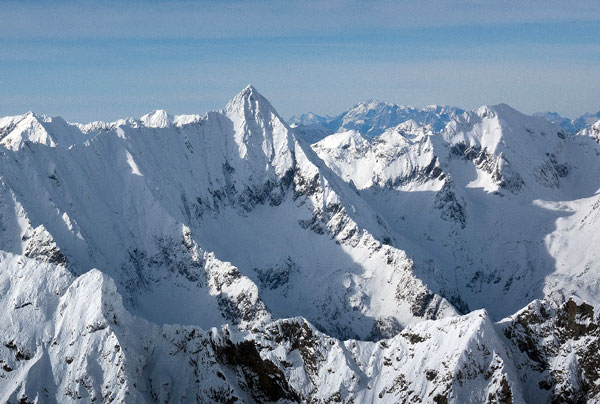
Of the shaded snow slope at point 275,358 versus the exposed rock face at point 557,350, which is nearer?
the exposed rock face at point 557,350

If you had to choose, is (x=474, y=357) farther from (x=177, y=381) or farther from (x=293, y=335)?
(x=177, y=381)

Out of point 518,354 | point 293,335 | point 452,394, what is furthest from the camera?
point 293,335

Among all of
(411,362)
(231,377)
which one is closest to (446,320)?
(411,362)

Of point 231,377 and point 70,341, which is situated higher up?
point 70,341

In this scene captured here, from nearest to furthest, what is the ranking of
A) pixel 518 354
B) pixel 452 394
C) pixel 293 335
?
1. pixel 452 394
2. pixel 518 354
3. pixel 293 335

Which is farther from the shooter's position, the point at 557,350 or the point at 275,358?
the point at 275,358

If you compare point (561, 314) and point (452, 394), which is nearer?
point (452, 394)

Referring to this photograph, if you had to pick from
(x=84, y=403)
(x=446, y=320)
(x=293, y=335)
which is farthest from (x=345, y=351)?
(x=84, y=403)

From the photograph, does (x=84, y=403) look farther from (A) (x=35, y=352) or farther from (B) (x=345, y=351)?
(B) (x=345, y=351)

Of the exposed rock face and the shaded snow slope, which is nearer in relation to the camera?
the exposed rock face

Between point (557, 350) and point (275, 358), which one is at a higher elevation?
point (275, 358)
